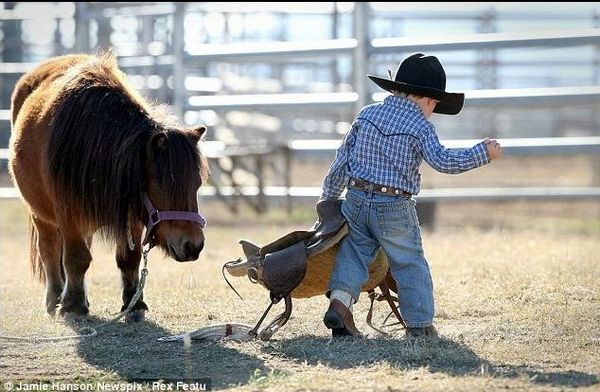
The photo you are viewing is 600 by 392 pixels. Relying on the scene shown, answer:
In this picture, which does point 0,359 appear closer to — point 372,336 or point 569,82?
point 372,336

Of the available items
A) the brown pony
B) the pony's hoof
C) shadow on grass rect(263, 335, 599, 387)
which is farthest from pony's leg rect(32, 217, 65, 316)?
shadow on grass rect(263, 335, 599, 387)

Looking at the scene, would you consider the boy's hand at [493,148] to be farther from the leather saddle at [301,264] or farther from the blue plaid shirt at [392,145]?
the leather saddle at [301,264]

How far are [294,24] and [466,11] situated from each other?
230 cm

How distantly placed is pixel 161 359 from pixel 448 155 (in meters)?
1.53

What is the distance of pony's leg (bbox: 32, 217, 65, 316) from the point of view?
594 cm

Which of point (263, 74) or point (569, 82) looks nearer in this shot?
point (569, 82)

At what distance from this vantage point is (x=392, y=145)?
4.61 metres

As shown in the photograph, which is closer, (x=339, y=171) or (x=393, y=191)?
(x=393, y=191)

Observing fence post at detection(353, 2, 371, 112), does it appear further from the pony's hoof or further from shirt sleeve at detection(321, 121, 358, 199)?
shirt sleeve at detection(321, 121, 358, 199)

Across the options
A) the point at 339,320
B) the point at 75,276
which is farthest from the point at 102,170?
the point at 339,320

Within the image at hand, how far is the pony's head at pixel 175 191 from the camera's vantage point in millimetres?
4715

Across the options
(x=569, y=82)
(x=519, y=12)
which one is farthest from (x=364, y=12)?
(x=569, y=82)

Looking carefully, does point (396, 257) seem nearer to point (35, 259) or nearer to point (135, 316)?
point (135, 316)

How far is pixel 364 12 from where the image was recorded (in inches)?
403
